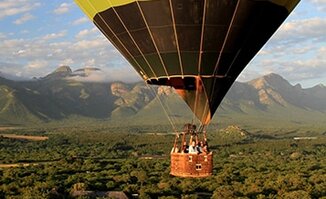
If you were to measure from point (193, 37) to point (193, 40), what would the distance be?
109 mm

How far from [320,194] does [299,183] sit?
229 inches

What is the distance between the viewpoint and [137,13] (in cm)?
1662

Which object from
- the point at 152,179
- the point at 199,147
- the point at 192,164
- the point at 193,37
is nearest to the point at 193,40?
the point at 193,37

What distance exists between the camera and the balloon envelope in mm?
16312

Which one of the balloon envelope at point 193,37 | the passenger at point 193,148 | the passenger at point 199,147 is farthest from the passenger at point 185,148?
the balloon envelope at point 193,37

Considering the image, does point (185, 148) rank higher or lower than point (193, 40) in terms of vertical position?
lower

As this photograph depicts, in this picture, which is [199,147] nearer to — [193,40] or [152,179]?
[193,40]

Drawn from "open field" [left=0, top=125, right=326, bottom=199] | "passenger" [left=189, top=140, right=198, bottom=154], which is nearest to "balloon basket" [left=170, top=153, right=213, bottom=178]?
"passenger" [left=189, top=140, right=198, bottom=154]

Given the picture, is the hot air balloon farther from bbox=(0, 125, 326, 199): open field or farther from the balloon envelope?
bbox=(0, 125, 326, 199): open field

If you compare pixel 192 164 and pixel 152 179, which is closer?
pixel 192 164

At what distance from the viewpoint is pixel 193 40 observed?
16641mm

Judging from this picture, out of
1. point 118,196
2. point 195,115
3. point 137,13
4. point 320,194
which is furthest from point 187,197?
point 137,13

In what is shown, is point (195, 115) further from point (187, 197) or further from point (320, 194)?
point (320, 194)

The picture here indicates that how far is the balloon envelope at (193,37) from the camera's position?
53.5 feet
